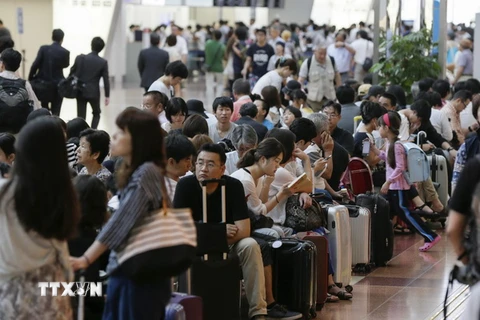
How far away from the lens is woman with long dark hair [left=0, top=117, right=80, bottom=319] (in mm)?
4500

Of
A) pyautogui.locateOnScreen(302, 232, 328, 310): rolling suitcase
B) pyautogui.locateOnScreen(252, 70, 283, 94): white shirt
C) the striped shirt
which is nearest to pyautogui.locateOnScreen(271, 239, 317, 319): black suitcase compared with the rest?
pyautogui.locateOnScreen(302, 232, 328, 310): rolling suitcase

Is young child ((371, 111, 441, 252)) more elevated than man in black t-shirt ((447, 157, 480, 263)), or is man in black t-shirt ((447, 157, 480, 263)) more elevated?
man in black t-shirt ((447, 157, 480, 263))

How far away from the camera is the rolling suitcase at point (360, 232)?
943cm

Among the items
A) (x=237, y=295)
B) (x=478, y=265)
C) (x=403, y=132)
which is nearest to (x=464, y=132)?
(x=403, y=132)

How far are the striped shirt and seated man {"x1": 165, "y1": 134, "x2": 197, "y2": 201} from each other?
77.8 inches

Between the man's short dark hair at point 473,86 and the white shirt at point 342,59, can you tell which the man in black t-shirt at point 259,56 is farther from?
the man's short dark hair at point 473,86

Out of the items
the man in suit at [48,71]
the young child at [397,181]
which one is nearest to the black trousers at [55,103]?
the man in suit at [48,71]

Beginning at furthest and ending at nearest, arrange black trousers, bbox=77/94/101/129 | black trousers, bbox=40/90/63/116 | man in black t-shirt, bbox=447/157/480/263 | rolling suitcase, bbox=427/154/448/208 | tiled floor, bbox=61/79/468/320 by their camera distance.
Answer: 1. black trousers, bbox=77/94/101/129
2. black trousers, bbox=40/90/63/116
3. rolling suitcase, bbox=427/154/448/208
4. tiled floor, bbox=61/79/468/320
5. man in black t-shirt, bbox=447/157/480/263

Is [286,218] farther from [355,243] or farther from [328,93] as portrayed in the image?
[328,93]

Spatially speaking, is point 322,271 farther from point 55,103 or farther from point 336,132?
point 55,103

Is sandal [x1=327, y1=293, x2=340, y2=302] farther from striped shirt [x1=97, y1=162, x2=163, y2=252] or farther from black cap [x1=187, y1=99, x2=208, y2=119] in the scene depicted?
striped shirt [x1=97, y1=162, x2=163, y2=252]

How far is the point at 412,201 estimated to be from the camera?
433 inches

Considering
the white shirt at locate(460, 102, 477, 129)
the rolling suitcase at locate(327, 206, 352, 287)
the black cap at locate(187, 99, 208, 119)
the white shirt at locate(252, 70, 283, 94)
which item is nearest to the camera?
the rolling suitcase at locate(327, 206, 352, 287)

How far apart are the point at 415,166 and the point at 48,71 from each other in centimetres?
668
